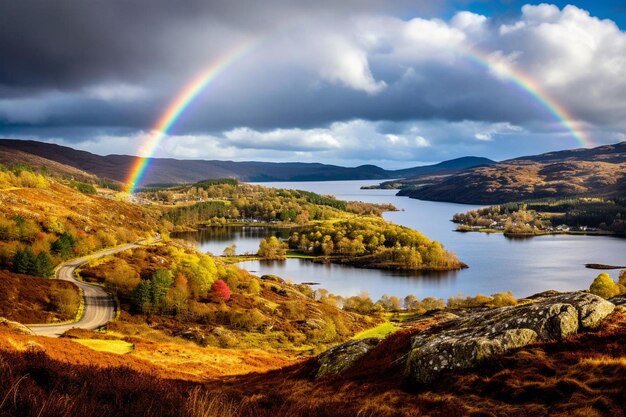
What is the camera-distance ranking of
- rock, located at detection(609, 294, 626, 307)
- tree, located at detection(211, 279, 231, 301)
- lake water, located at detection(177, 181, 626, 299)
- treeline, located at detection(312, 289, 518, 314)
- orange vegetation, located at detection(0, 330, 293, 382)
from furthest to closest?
1. lake water, located at detection(177, 181, 626, 299)
2. treeline, located at detection(312, 289, 518, 314)
3. tree, located at detection(211, 279, 231, 301)
4. orange vegetation, located at detection(0, 330, 293, 382)
5. rock, located at detection(609, 294, 626, 307)

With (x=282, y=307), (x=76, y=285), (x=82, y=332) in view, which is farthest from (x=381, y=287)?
(x=82, y=332)

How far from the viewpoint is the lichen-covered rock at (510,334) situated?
14.7m

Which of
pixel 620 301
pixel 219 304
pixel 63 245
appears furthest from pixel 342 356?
pixel 63 245

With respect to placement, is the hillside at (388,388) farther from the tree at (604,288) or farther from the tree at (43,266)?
the tree at (604,288)

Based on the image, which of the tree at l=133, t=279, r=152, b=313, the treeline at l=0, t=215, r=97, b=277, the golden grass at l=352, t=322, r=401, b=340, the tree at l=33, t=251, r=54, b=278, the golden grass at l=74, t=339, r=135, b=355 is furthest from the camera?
the treeline at l=0, t=215, r=97, b=277

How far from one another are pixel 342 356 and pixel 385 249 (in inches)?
6285

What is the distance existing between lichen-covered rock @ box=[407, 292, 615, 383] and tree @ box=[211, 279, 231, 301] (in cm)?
6753

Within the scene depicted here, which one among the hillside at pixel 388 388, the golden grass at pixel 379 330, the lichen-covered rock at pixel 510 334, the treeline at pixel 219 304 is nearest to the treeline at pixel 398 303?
the treeline at pixel 219 304

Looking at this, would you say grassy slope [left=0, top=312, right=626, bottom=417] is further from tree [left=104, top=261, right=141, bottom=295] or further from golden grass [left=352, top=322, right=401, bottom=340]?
tree [left=104, top=261, right=141, bottom=295]

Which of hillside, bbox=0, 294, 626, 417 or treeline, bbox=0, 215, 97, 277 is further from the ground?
hillside, bbox=0, 294, 626, 417

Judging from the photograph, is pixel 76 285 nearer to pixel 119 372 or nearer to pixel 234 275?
pixel 234 275

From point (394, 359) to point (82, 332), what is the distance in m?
38.2

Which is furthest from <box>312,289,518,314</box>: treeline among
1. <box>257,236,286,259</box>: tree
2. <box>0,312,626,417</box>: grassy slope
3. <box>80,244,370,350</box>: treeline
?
<box>0,312,626,417</box>: grassy slope

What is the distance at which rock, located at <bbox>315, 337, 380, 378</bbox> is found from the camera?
19.8 meters
